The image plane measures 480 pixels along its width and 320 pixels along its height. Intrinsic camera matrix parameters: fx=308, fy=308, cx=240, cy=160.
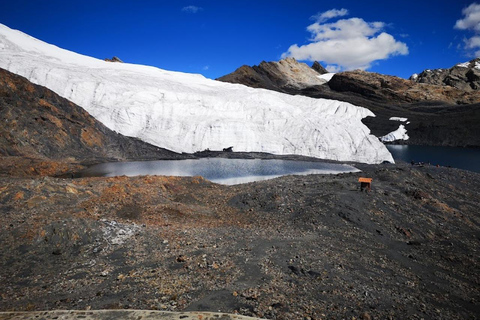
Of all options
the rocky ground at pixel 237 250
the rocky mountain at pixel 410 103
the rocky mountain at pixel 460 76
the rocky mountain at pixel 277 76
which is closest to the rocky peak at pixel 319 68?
the rocky mountain at pixel 277 76

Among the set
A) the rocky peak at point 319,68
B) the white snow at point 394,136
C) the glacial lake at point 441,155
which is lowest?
the glacial lake at point 441,155

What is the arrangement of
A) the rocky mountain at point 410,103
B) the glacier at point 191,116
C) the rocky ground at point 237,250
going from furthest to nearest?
the rocky mountain at point 410,103 < the glacier at point 191,116 < the rocky ground at point 237,250

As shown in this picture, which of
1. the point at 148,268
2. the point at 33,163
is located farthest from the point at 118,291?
the point at 33,163

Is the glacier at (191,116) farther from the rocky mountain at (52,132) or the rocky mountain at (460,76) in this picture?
the rocky mountain at (460,76)

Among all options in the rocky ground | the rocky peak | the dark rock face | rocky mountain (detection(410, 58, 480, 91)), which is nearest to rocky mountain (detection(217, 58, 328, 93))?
the dark rock face

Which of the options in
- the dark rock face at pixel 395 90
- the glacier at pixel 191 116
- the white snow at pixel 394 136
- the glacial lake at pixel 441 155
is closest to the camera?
the glacier at pixel 191 116

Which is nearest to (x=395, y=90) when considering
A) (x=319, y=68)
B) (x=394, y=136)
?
(x=394, y=136)

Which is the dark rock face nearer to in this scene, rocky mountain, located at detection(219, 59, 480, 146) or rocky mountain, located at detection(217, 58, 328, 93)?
rocky mountain, located at detection(219, 59, 480, 146)
